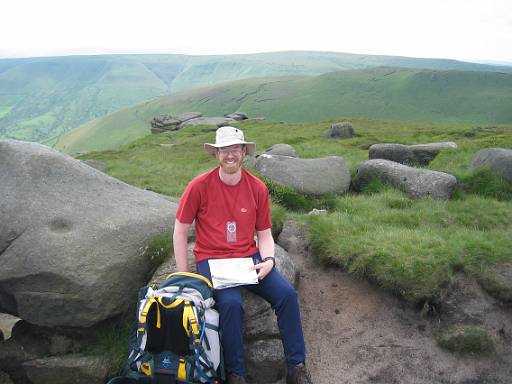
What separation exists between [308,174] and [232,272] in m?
10.1

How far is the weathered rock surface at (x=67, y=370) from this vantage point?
8.52 metres

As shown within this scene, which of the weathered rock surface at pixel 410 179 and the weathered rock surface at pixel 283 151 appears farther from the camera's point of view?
the weathered rock surface at pixel 283 151

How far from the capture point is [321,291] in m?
11.0

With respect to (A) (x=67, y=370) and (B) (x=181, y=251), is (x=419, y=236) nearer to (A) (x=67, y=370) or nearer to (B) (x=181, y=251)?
(B) (x=181, y=251)

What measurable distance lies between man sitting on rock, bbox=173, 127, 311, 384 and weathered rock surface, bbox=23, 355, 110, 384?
275cm

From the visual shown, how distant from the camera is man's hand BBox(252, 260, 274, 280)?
26.3 feet

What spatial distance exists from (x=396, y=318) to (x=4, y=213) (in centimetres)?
946

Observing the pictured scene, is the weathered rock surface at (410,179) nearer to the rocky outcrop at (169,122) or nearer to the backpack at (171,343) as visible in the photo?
the backpack at (171,343)

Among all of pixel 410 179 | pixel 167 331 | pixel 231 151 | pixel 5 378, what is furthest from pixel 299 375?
pixel 410 179

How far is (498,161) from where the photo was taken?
1680 centimetres

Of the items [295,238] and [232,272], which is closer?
[232,272]

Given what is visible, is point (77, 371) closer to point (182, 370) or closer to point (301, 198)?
point (182, 370)

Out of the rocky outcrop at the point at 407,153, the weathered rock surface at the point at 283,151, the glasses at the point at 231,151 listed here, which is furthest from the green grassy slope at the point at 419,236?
the weathered rock surface at the point at 283,151

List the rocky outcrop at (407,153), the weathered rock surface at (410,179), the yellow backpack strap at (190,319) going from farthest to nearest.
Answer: the rocky outcrop at (407,153) < the weathered rock surface at (410,179) < the yellow backpack strap at (190,319)
